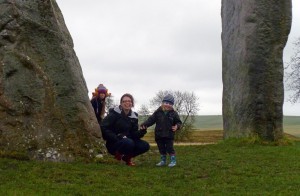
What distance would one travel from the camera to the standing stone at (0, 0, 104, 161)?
Result: 1169 cm

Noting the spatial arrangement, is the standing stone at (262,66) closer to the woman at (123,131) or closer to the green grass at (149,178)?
the green grass at (149,178)

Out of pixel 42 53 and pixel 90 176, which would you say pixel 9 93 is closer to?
pixel 42 53

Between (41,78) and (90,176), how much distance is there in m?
3.17

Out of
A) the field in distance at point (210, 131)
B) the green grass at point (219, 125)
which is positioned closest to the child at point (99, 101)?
the field in distance at point (210, 131)

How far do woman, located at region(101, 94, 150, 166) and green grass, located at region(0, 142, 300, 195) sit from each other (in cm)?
42

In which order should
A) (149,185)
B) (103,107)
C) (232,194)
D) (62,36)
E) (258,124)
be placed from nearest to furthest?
(232,194), (149,185), (62,36), (103,107), (258,124)

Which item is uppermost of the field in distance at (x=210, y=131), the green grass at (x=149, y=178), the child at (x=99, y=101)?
the child at (x=99, y=101)

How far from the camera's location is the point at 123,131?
42.0ft

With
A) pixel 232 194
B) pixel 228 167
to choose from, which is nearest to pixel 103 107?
pixel 228 167

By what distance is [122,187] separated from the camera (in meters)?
9.52

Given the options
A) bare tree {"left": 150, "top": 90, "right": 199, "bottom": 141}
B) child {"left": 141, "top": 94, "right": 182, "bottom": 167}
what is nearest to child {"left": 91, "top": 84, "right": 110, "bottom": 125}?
child {"left": 141, "top": 94, "right": 182, "bottom": 167}

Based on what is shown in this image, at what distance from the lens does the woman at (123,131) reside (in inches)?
497

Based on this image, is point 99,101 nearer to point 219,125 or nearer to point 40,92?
point 40,92

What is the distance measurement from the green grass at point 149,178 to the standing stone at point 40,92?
0.66 metres
